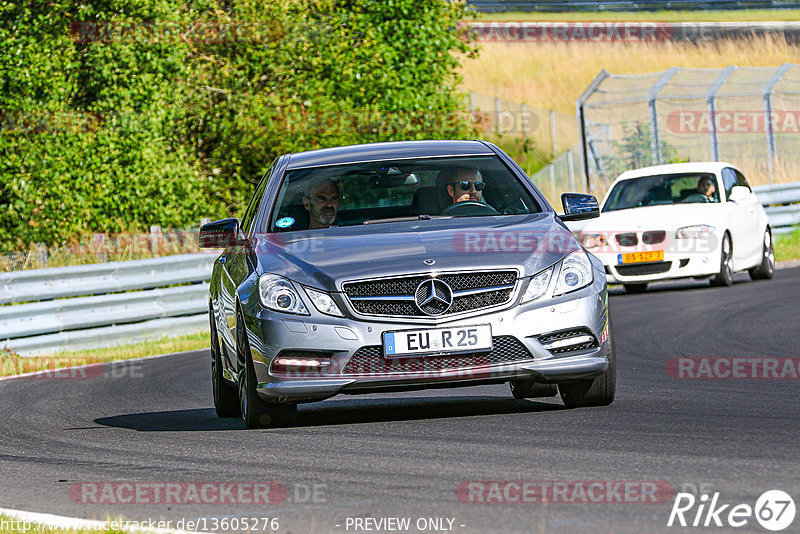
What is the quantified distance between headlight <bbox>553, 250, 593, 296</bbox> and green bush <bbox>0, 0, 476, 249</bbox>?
15.0 meters

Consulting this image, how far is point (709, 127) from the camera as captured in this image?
3506cm

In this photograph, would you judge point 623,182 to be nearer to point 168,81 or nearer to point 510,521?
point 168,81

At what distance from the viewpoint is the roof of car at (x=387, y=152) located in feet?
31.0

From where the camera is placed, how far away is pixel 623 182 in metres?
20.9

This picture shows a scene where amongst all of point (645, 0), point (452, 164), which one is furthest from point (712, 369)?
point (645, 0)

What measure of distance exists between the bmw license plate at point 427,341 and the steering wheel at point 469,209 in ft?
4.08

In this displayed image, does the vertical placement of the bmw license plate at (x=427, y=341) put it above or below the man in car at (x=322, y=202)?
below

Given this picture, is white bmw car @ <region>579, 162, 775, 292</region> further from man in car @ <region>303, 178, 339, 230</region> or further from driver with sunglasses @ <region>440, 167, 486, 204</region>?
man in car @ <region>303, 178, 339, 230</region>

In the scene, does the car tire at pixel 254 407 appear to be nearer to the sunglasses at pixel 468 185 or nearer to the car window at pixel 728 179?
the sunglasses at pixel 468 185

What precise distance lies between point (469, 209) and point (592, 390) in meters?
1.29

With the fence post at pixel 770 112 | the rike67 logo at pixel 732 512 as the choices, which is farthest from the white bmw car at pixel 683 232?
the rike67 logo at pixel 732 512

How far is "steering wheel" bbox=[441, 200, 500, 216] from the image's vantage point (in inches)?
354

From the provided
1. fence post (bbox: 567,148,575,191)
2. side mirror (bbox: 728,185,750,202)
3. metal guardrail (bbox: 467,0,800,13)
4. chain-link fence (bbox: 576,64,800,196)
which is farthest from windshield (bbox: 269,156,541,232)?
metal guardrail (bbox: 467,0,800,13)
